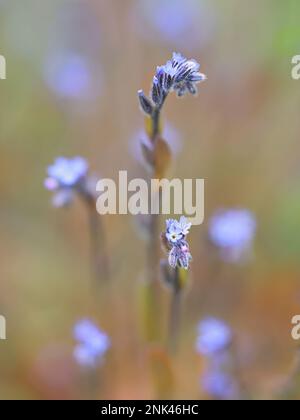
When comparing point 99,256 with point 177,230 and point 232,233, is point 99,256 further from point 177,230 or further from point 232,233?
point 177,230

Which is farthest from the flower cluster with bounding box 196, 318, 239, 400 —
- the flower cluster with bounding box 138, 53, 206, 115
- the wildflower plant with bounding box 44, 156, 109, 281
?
the flower cluster with bounding box 138, 53, 206, 115

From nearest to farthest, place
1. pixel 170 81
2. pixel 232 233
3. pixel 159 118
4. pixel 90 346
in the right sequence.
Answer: pixel 170 81 < pixel 159 118 < pixel 90 346 < pixel 232 233

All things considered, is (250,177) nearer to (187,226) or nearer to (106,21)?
(106,21)

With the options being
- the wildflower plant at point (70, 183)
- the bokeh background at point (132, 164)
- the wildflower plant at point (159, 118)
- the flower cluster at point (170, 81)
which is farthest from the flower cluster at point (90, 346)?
the flower cluster at point (170, 81)

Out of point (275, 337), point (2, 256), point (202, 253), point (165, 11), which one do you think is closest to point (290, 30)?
point (165, 11)

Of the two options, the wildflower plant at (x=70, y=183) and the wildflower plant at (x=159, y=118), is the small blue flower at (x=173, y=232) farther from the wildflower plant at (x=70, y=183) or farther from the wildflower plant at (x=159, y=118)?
the wildflower plant at (x=70, y=183)

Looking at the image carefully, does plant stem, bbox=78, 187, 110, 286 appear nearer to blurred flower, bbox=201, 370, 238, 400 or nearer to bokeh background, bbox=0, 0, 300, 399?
bokeh background, bbox=0, 0, 300, 399

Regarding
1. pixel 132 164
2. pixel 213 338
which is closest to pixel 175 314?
pixel 213 338
